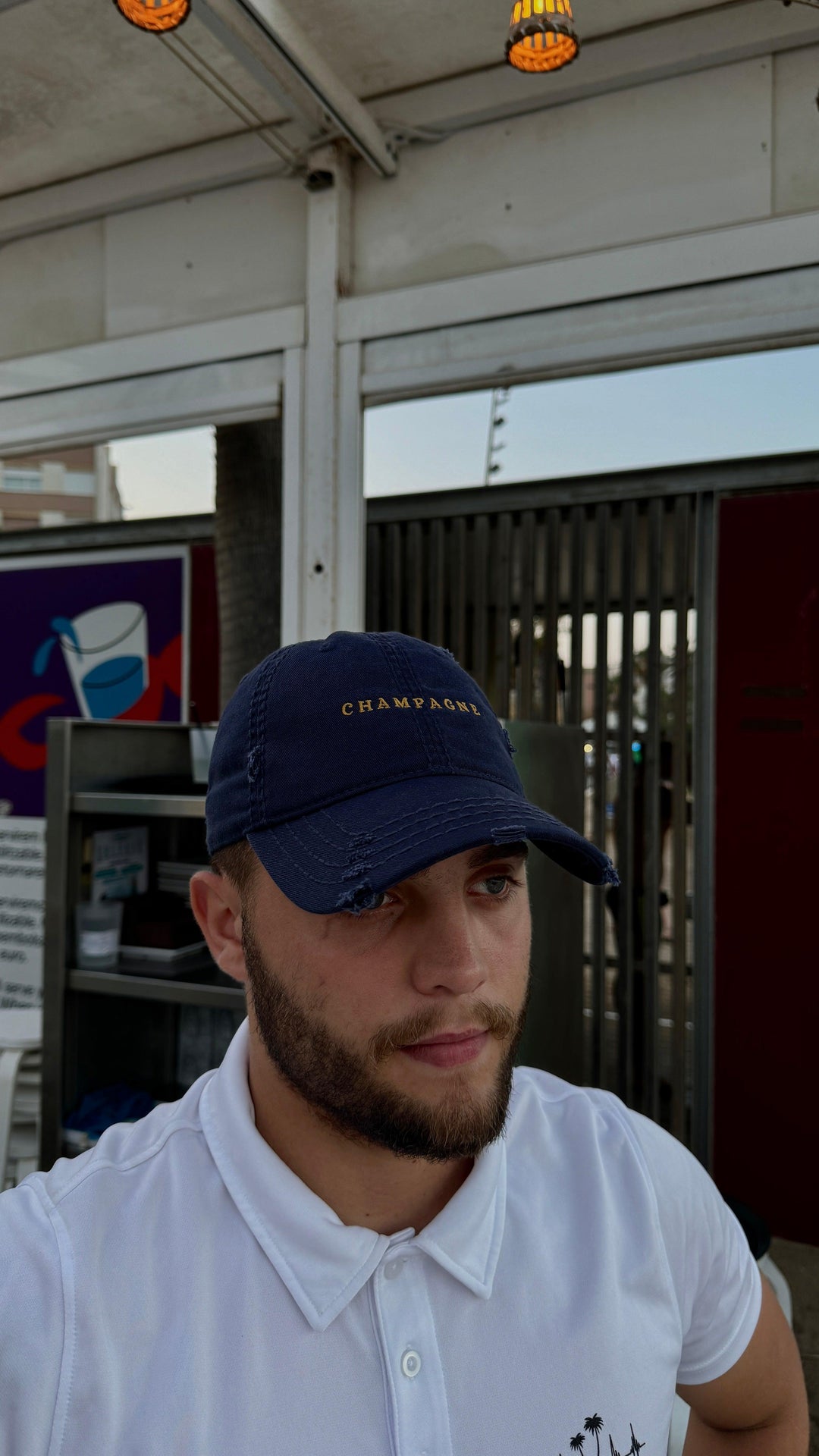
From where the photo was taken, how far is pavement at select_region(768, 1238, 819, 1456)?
2.69 metres

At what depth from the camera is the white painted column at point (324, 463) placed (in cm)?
240

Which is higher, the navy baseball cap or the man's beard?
the navy baseball cap

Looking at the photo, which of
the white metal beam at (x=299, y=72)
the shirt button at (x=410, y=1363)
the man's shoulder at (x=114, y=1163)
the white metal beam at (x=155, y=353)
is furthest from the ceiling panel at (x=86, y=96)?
the shirt button at (x=410, y=1363)

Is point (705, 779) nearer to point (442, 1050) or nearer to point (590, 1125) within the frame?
point (590, 1125)

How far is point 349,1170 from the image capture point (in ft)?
2.95

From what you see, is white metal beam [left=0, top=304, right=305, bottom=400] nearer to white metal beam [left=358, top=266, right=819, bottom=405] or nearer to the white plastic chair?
white metal beam [left=358, top=266, right=819, bottom=405]

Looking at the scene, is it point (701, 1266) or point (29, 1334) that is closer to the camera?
point (29, 1334)

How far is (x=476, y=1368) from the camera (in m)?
0.84

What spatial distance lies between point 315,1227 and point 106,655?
286cm

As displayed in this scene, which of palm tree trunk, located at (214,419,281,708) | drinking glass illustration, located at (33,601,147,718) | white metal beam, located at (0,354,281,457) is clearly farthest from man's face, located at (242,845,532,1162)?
drinking glass illustration, located at (33,601,147,718)

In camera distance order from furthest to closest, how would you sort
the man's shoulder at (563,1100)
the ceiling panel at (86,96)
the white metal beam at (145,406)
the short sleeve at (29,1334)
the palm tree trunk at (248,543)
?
the palm tree trunk at (248,543) → the white metal beam at (145,406) → the ceiling panel at (86,96) → the man's shoulder at (563,1100) → the short sleeve at (29,1334)

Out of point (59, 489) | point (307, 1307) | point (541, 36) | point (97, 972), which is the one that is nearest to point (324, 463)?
point (541, 36)

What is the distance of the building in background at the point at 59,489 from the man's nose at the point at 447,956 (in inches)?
96.1

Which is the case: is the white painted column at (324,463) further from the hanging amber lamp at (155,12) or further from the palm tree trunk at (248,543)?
the hanging amber lamp at (155,12)
